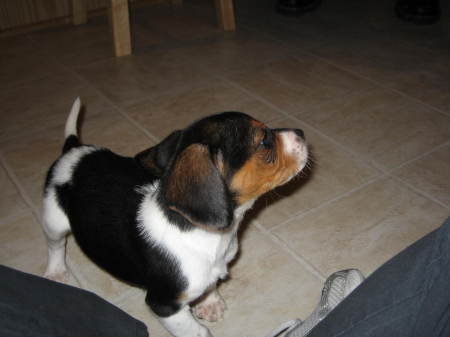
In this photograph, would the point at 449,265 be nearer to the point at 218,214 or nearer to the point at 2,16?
the point at 218,214

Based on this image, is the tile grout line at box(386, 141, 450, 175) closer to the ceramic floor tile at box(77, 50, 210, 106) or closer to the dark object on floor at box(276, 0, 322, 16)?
the ceramic floor tile at box(77, 50, 210, 106)

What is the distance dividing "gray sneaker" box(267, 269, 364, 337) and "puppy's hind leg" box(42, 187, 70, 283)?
1182mm

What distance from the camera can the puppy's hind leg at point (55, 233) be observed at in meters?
2.11

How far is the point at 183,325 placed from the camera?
1915 mm

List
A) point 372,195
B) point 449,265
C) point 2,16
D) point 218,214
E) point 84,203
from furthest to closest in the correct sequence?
point 2,16
point 372,195
point 84,203
point 218,214
point 449,265

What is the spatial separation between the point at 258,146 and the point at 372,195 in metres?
1.45

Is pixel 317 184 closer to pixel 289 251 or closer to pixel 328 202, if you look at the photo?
pixel 328 202

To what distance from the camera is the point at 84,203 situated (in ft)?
6.37

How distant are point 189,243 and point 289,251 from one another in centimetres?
101

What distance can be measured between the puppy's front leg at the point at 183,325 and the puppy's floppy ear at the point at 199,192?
0.65 m

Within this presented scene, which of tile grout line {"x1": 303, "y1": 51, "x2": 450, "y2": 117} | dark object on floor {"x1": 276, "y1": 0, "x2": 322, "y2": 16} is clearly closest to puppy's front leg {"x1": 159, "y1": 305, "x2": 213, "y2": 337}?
tile grout line {"x1": 303, "y1": 51, "x2": 450, "y2": 117}

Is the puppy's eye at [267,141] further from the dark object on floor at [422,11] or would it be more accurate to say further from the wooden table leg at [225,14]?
the dark object on floor at [422,11]

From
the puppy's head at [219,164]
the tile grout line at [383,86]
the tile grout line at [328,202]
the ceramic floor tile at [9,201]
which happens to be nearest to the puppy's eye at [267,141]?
the puppy's head at [219,164]

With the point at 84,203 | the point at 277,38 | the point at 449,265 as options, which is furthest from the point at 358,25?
the point at 449,265
